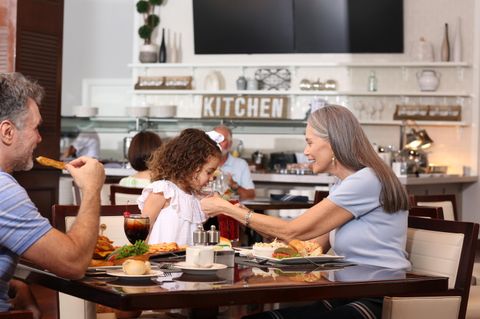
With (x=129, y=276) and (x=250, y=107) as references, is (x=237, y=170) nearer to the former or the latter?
(x=250, y=107)

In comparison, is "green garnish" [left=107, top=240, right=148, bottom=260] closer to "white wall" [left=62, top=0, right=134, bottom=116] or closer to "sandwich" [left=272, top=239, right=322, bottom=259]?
"sandwich" [left=272, top=239, right=322, bottom=259]

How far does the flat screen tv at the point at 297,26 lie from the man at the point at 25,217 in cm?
806

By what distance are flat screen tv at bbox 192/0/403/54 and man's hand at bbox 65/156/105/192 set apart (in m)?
7.95

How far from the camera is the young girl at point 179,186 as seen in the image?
13.3 feet

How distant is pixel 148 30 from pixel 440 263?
26.5 feet

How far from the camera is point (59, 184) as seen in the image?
8.77 m

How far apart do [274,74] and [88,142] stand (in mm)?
2175

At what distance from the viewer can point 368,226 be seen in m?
3.54

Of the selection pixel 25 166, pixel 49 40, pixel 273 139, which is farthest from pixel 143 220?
pixel 273 139

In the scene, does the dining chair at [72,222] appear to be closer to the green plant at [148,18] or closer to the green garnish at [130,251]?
the green garnish at [130,251]

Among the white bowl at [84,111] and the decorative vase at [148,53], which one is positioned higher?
the decorative vase at [148,53]

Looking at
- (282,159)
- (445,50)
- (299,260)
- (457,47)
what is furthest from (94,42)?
(299,260)

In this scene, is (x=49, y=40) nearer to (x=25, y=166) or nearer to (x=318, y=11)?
(x=318, y=11)

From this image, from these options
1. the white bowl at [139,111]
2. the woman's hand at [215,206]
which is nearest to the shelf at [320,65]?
the white bowl at [139,111]
